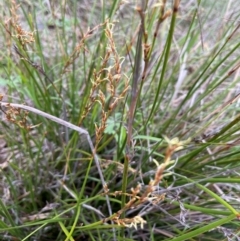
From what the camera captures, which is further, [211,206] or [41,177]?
[41,177]

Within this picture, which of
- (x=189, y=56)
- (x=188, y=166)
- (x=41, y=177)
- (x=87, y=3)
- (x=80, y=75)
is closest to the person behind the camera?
(x=188, y=166)

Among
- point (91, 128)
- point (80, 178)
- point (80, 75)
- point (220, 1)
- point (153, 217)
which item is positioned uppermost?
point (220, 1)

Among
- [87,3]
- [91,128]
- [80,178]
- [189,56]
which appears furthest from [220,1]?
[80,178]

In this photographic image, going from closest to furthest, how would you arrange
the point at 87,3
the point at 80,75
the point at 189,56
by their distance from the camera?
1. the point at 80,75
2. the point at 189,56
3. the point at 87,3

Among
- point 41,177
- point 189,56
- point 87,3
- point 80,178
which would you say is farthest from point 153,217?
point 87,3

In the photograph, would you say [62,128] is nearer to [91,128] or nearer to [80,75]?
[91,128]

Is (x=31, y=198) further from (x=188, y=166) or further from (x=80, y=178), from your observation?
(x=188, y=166)

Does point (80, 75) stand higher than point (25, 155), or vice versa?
point (80, 75)

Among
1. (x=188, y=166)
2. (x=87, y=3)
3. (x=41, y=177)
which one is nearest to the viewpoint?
(x=188, y=166)

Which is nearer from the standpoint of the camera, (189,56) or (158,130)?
(158,130)
